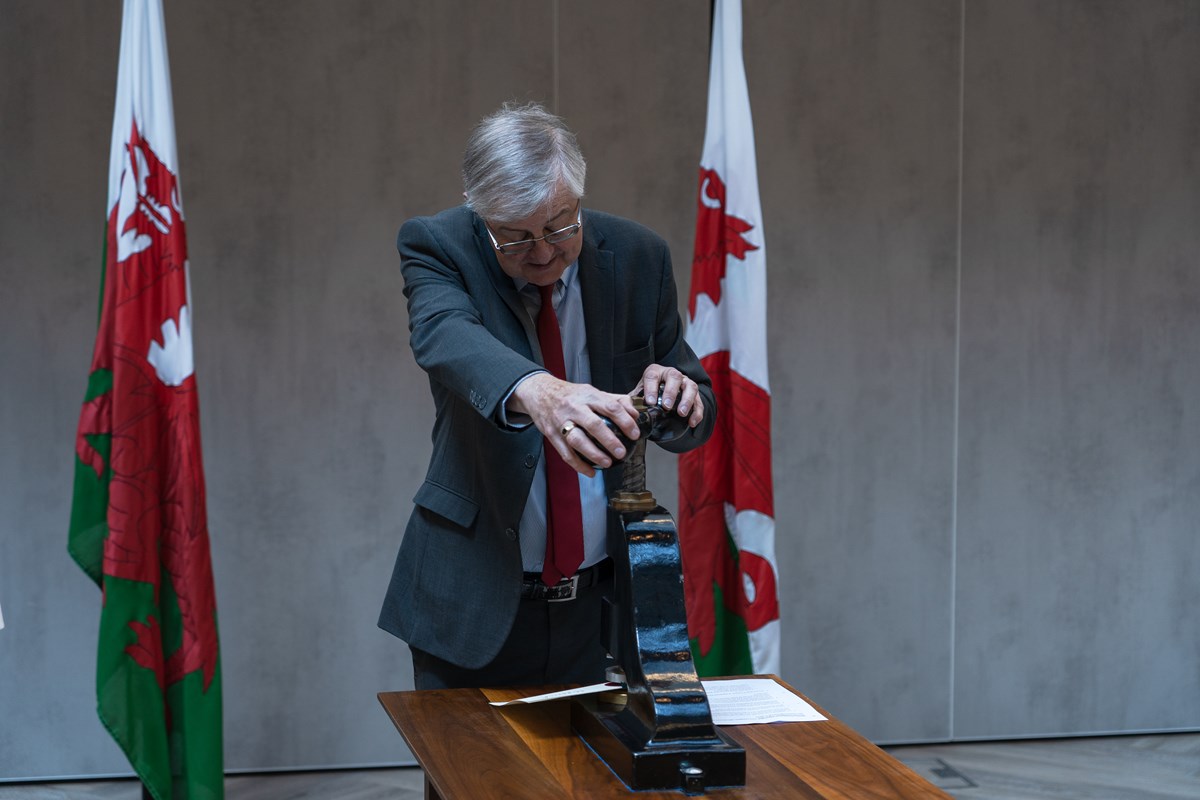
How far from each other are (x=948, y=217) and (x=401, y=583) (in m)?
2.70

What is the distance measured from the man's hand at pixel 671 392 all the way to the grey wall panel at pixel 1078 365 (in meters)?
2.72

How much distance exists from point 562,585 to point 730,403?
1.28m

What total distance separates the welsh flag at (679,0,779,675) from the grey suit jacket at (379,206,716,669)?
3.41ft

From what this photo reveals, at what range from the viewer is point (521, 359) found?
1.63 metres

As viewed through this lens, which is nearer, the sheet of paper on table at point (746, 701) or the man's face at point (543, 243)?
the sheet of paper on table at point (746, 701)

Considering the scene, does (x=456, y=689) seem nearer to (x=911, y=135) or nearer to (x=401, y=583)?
(x=401, y=583)

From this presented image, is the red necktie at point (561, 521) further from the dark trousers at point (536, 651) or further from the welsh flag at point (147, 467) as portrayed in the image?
the welsh flag at point (147, 467)

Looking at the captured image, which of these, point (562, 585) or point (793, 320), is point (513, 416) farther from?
point (793, 320)

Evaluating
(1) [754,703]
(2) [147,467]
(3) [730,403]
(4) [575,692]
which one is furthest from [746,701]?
(2) [147,467]

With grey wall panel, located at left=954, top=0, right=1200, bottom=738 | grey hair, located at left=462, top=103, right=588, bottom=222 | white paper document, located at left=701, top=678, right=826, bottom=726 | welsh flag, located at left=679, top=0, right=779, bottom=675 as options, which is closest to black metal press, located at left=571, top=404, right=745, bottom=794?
white paper document, located at left=701, top=678, right=826, bottom=726

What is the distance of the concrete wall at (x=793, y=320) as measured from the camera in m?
3.72

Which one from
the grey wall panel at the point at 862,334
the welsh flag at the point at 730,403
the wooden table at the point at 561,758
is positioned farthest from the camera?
the grey wall panel at the point at 862,334

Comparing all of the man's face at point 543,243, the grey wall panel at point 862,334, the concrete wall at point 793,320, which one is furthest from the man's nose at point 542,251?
the grey wall panel at point 862,334

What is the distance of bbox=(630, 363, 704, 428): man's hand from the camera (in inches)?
61.1
